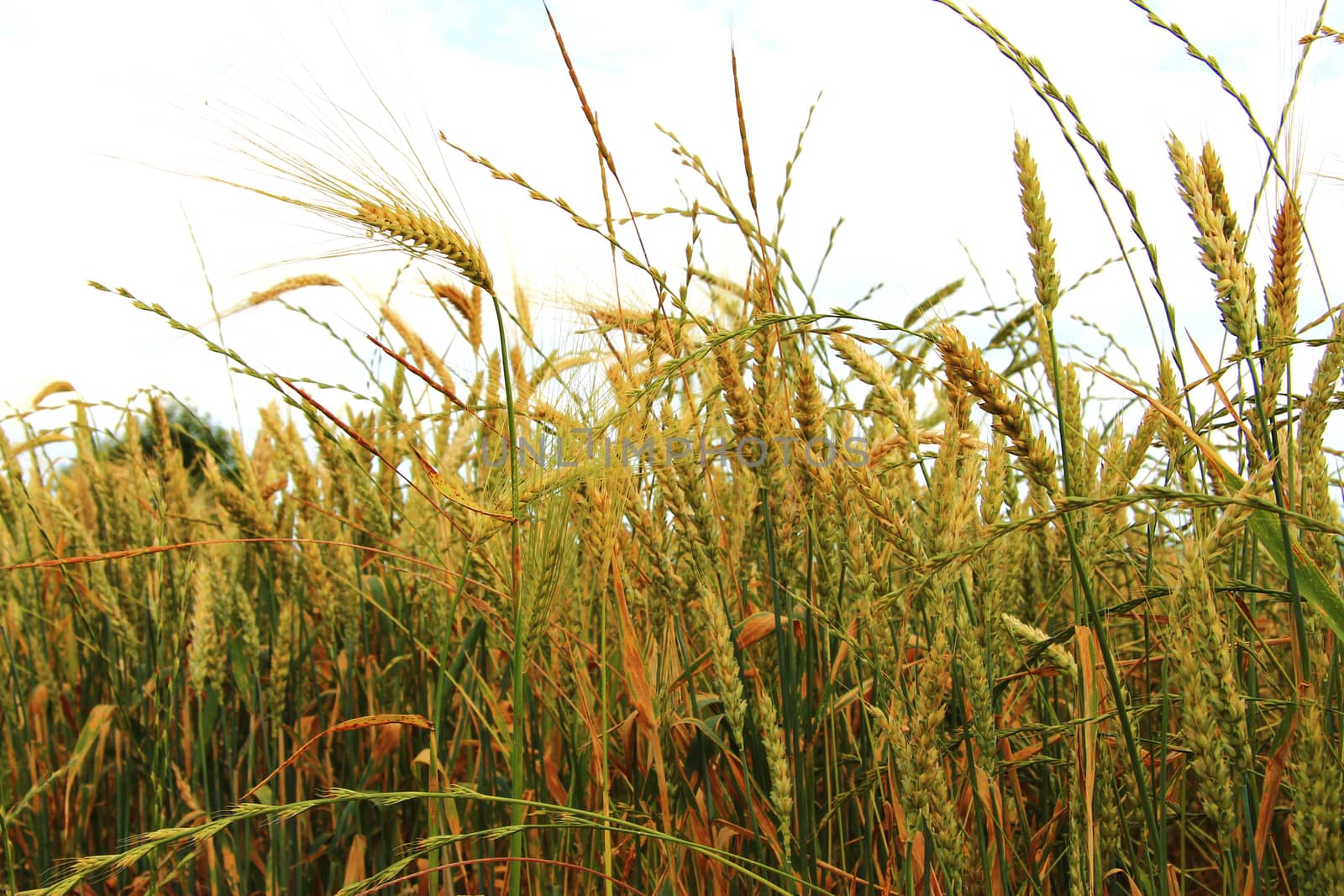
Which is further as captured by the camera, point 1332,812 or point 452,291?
point 452,291

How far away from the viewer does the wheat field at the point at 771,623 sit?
3.03ft

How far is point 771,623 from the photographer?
4.55ft

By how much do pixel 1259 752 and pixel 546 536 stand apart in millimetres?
1230

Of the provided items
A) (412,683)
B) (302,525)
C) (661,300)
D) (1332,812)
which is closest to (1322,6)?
(661,300)

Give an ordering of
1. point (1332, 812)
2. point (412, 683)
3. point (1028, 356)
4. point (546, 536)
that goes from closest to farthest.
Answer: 1. point (1332, 812)
2. point (546, 536)
3. point (412, 683)
4. point (1028, 356)

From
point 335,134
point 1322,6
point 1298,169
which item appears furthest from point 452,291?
point 1322,6

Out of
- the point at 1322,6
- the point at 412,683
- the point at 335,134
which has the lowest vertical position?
the point at 412,683

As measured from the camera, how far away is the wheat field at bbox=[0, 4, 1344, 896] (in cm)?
92

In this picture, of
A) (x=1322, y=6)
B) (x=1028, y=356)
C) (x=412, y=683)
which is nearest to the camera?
(x=1322, y=6)

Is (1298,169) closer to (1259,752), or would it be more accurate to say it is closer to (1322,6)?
(1322,6)

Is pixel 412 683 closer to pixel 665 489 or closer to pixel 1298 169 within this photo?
pixel 665 489

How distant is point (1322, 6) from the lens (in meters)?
1.47

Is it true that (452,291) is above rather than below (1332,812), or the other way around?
above

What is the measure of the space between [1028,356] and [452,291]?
1.33 meters
